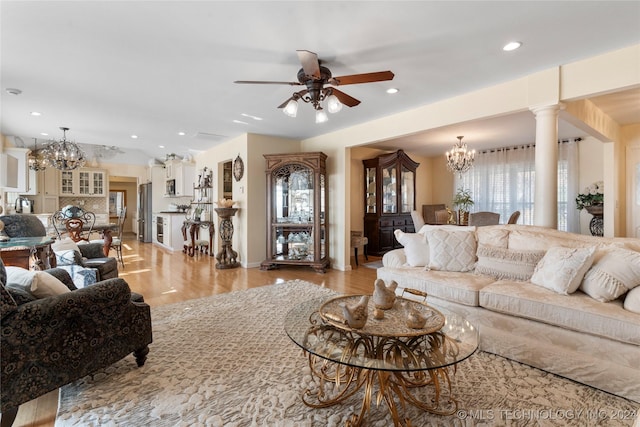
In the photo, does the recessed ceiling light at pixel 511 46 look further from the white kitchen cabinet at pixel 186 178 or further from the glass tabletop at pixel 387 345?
the white kitchen cabinet at pixel 186 178

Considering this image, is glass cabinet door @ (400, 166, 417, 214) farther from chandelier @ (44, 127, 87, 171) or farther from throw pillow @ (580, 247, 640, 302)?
chandelier @ (44, 127, 87, 171)

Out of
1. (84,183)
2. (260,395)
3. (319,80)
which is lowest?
(260,395)

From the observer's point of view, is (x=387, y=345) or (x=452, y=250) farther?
(x=452, y=250)

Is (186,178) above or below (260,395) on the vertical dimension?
above

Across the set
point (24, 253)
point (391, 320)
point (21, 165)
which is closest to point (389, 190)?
point (391, 320)

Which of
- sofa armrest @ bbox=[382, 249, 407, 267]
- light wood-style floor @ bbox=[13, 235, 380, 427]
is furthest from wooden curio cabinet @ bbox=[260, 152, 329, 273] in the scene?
sofa armrest @ bbox=[382, 249, 407, 267]

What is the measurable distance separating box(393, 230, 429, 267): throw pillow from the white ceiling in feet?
5.48

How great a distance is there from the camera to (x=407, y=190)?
7164 mm

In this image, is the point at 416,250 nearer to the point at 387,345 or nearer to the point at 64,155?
the point at 387,345

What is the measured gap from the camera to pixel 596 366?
1.83 metres

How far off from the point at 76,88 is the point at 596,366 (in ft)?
17.0

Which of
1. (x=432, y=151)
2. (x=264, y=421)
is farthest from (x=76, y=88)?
(x=432, y=151)

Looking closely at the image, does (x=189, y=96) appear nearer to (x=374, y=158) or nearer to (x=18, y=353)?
(x=18, y=353)

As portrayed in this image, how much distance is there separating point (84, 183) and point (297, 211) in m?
6.84
